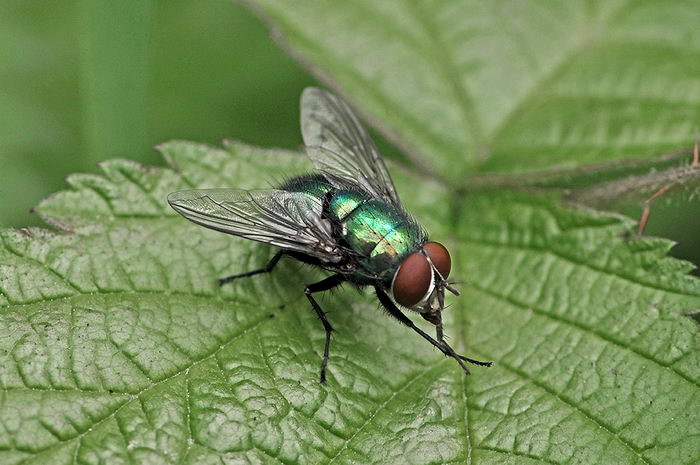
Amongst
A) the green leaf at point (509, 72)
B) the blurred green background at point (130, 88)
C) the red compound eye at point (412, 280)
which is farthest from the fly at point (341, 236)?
the blurred green background at point (130, 88)

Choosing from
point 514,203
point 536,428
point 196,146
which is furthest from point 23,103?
point 536,428

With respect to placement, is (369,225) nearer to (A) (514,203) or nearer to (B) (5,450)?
(A) (514,203)

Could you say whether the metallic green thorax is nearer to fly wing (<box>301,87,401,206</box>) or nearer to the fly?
the fly

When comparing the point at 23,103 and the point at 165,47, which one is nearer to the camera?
the point at 23,103

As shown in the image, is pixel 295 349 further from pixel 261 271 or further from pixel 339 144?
pixel 339 144

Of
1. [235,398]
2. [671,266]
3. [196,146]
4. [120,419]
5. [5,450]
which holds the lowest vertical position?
[671,266]

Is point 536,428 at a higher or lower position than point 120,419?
lower

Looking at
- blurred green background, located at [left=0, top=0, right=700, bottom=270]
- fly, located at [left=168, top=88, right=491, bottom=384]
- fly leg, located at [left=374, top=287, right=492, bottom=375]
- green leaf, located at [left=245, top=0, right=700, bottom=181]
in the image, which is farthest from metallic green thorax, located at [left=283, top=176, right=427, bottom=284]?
blurred green background, located at [left=0, top=0, right=700, bottom=270]
